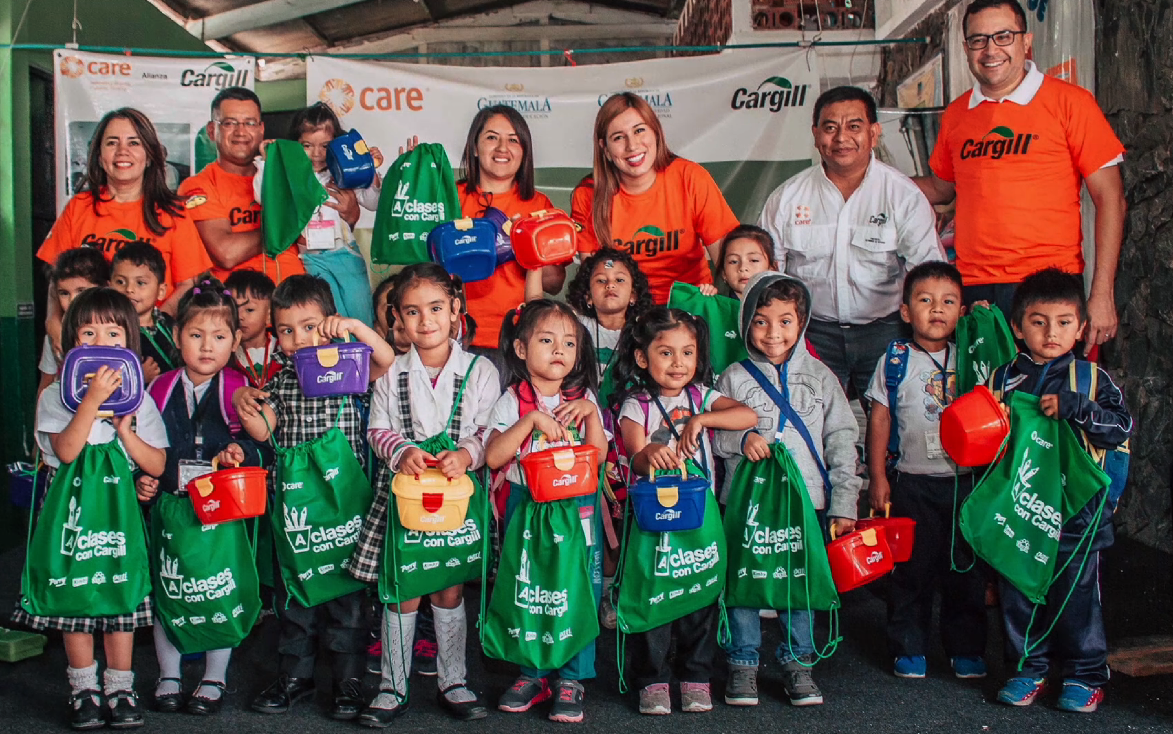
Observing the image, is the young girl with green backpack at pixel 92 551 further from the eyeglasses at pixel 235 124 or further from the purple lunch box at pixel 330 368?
the eyeglasses at pixel 235 124

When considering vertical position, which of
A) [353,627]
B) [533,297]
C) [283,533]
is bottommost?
[353,627]

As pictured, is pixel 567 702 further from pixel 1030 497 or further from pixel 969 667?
pixel 1030 497

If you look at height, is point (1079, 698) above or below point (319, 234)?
below

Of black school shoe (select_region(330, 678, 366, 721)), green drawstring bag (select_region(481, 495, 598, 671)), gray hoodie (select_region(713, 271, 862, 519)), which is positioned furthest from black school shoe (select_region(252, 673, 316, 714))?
gray hoodie (select_region(713, 271, 862, 519))

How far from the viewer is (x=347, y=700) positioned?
281 centimetres

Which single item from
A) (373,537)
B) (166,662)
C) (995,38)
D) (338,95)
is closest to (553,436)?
(373,537)

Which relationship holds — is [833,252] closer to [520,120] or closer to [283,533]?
[520,120]

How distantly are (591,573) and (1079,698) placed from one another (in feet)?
4.34

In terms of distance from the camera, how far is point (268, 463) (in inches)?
117

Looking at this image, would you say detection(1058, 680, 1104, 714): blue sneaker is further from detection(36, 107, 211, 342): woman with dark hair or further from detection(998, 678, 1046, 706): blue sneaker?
detection(36, 107, 211, 342): woman with dark hair

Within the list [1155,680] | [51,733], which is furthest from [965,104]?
[51,733]

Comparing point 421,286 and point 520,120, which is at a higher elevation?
point 520,120

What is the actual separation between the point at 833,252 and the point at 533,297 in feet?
3.41

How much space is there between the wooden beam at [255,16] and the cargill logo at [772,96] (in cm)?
345
